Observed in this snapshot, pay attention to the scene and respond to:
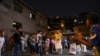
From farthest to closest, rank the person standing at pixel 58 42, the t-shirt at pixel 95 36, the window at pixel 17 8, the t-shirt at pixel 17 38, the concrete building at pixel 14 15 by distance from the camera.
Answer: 1. the window at pixel 17 8
2. the concrete building at pixel 14 15
3. the person standing at pixel 58 42
4. the t-shirt at pixel 17 38
5. the t-shirt at pixel 95 36

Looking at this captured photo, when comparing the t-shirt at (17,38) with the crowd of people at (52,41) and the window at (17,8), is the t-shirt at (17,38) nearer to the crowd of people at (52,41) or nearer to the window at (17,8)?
the crowd of people at (52,41)

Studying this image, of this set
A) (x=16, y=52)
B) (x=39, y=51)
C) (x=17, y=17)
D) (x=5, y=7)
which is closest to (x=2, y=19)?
(x=5, y=7)

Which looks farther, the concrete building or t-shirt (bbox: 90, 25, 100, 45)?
the concrete building

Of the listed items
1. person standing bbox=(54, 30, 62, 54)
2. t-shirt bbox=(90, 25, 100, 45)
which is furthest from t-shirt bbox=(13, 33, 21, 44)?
t-shirt bbox=(90, 25, 100, 45)

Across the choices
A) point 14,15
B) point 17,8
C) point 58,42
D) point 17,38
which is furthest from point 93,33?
point 17,8

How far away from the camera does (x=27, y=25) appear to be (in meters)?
32.2

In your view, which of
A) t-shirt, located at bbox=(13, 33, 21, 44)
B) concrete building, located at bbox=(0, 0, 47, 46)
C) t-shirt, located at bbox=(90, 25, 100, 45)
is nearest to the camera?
t-shirt, located at bbox=(90, 25, 100, 45)

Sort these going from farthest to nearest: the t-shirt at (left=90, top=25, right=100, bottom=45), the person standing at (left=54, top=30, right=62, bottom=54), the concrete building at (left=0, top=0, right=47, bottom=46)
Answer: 1. the concrete building at (left=0, top=0, right=47, bottom=46)
2. the person standing at (left=54, top=30, right=62, bottom=54)
3. the t-shirt at (left=90, top=25, right=100, bottom=45)

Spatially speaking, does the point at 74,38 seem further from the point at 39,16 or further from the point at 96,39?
the point at 39,16

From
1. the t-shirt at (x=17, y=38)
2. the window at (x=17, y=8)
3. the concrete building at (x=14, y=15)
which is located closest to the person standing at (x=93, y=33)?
the t-shirt at (x=17, y=38)

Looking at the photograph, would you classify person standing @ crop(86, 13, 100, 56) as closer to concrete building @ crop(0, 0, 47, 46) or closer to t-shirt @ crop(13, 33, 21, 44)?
t-shirt @ crop(13, 33, 21, 44)

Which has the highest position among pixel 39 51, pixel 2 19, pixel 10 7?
pixel 10 7

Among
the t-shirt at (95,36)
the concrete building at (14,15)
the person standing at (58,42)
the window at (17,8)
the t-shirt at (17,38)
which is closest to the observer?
the t-shirt at (95,36)

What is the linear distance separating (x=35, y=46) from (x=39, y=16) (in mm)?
27085
